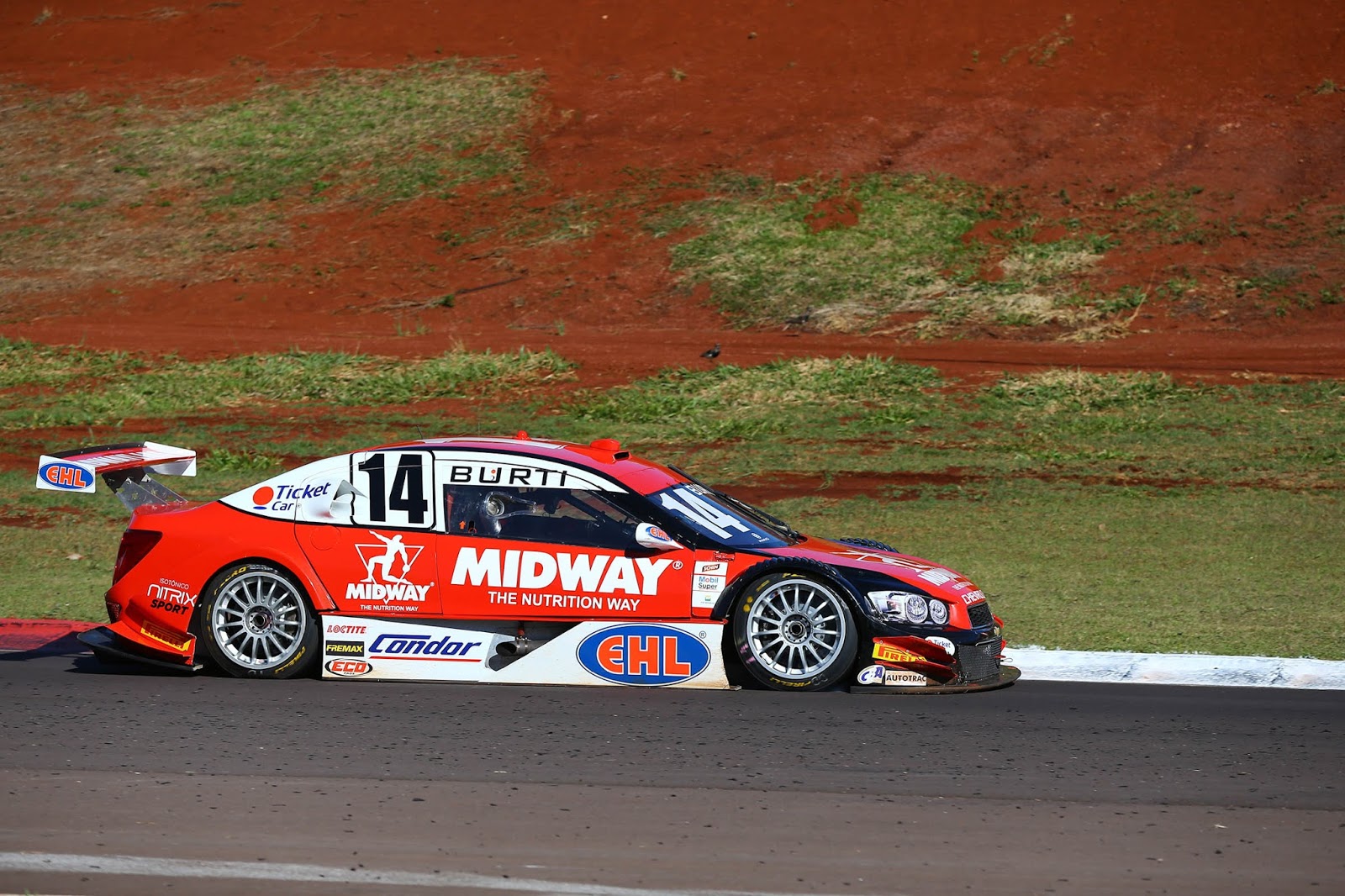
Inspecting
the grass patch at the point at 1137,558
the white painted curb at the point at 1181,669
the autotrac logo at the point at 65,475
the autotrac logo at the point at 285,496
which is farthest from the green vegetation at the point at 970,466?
the autotrac logo at the point at 285,496

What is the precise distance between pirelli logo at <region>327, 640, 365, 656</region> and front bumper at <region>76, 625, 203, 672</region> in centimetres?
80

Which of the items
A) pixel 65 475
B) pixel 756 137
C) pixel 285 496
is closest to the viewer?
pixel 285 496

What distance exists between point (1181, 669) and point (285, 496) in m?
5.15

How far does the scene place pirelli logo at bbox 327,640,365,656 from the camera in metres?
8.48

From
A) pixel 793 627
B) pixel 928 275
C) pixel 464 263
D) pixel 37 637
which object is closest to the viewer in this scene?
pixel 793 627

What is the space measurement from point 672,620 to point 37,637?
4.48 m

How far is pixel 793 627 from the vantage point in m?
8.20

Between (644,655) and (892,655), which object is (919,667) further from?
(644,655)

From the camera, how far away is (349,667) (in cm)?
848

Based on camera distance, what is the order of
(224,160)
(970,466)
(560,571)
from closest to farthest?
(560,571)
(970,466)
(224,160)

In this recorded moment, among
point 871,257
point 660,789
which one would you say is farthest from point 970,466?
point 871,257

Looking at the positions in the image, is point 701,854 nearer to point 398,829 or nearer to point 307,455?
point 398,829

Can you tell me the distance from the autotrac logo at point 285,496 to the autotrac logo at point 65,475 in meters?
1.05

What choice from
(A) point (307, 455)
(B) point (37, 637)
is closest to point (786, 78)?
(A) point (307, 455)
